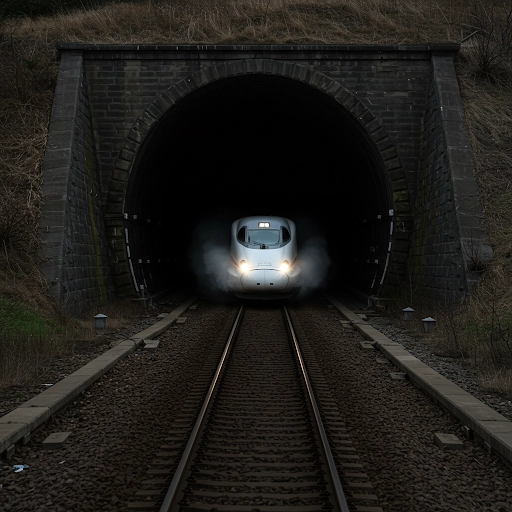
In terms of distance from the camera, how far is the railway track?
411 cm

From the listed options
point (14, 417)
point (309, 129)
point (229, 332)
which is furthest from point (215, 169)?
point (14, 417)

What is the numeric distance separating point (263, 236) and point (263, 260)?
1.04 m

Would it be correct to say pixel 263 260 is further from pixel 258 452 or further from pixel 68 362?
pixel 258 452

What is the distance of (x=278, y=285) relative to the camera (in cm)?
1548

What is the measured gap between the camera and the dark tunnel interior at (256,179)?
16016 mm

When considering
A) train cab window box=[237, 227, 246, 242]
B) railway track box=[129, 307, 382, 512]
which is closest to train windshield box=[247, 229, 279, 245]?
train cab window box=[237, 227, 246, 242]

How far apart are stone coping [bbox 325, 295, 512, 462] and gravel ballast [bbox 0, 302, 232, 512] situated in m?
2.96

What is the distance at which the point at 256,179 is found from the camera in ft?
85.9

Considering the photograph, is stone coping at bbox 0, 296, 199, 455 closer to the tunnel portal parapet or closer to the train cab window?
the tunnel portal parapet

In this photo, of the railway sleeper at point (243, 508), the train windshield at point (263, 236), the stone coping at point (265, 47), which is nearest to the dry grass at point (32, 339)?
the railway sleeper at point (243, 508)

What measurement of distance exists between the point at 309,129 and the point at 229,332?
31.8ft

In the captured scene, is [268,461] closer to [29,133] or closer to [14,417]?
[14,417]

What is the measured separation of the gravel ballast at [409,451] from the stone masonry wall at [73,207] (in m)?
6.16

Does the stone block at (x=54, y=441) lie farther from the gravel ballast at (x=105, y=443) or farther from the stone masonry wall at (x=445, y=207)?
the stone masonry wall at (x=445, y=207)
